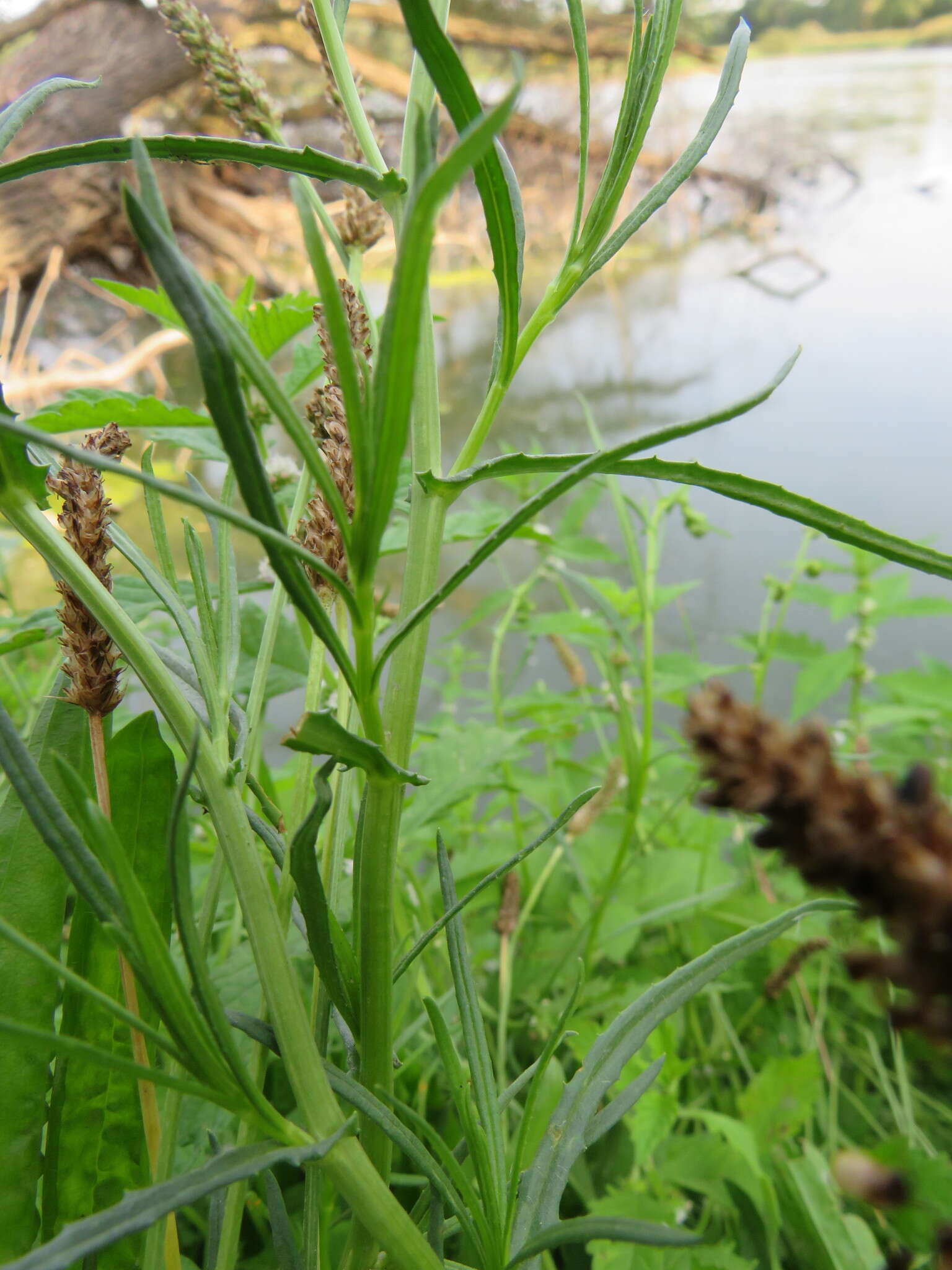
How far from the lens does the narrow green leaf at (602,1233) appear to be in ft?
0.45

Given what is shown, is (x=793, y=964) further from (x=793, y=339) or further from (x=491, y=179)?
(x=793, y=339)

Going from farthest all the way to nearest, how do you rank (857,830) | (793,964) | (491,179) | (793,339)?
1. (793,339)
2. (793,964)
3. (491,179)
4. (857,830)

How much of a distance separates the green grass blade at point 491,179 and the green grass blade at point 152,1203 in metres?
0.17

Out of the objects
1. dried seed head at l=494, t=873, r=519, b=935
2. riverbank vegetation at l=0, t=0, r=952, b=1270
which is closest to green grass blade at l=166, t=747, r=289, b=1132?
riverbank vegetation at l=0, t=0, r=952, b=1270

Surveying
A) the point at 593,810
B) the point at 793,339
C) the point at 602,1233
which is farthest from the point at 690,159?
the point at 793,339

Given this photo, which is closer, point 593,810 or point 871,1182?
point 871,1182

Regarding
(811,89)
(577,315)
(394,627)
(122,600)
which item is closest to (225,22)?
(577,315)

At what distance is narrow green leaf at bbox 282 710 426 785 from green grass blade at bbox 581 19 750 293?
0.13m

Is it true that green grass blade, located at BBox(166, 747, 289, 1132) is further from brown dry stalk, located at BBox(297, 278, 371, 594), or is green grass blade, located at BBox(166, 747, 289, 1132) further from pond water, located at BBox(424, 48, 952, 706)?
pond water, located at BBox(424, 48, 952, 706)

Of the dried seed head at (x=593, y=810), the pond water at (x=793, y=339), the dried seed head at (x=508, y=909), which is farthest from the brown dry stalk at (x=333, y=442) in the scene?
the pond water at (x=793, y=339)

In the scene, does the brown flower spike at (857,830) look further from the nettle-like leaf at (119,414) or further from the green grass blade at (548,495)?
the nettle-like leaf at (119,414)

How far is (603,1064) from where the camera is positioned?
199 mm

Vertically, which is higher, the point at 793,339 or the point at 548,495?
the point at 793,339

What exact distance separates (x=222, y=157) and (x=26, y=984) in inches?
Answer: 8.0
